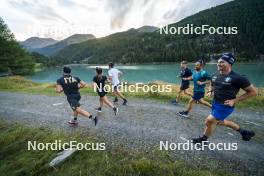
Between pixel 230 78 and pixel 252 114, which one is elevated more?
pixel 230 78

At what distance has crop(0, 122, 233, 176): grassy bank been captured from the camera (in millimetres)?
5453

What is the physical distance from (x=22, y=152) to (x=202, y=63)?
7829 mm

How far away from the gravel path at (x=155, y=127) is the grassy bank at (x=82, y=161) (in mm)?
468

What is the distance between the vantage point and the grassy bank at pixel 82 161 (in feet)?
17.9

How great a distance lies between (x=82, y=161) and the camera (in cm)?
628

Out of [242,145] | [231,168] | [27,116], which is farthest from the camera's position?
[27,116]

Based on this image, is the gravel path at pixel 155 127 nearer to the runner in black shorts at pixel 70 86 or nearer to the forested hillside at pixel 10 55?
the runner in black shorts at pixel 70 86

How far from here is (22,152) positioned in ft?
24.8

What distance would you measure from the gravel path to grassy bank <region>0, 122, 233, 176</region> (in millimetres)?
468

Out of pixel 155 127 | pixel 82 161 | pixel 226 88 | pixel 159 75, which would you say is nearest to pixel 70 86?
pixel 82 161

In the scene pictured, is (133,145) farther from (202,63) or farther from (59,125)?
(202,63)

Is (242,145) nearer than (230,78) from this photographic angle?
No

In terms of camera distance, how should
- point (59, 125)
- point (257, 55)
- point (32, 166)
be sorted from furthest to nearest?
point (257, 55), point (59, 125), point (32, 166)

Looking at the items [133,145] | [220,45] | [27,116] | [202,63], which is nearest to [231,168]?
[133,145]
